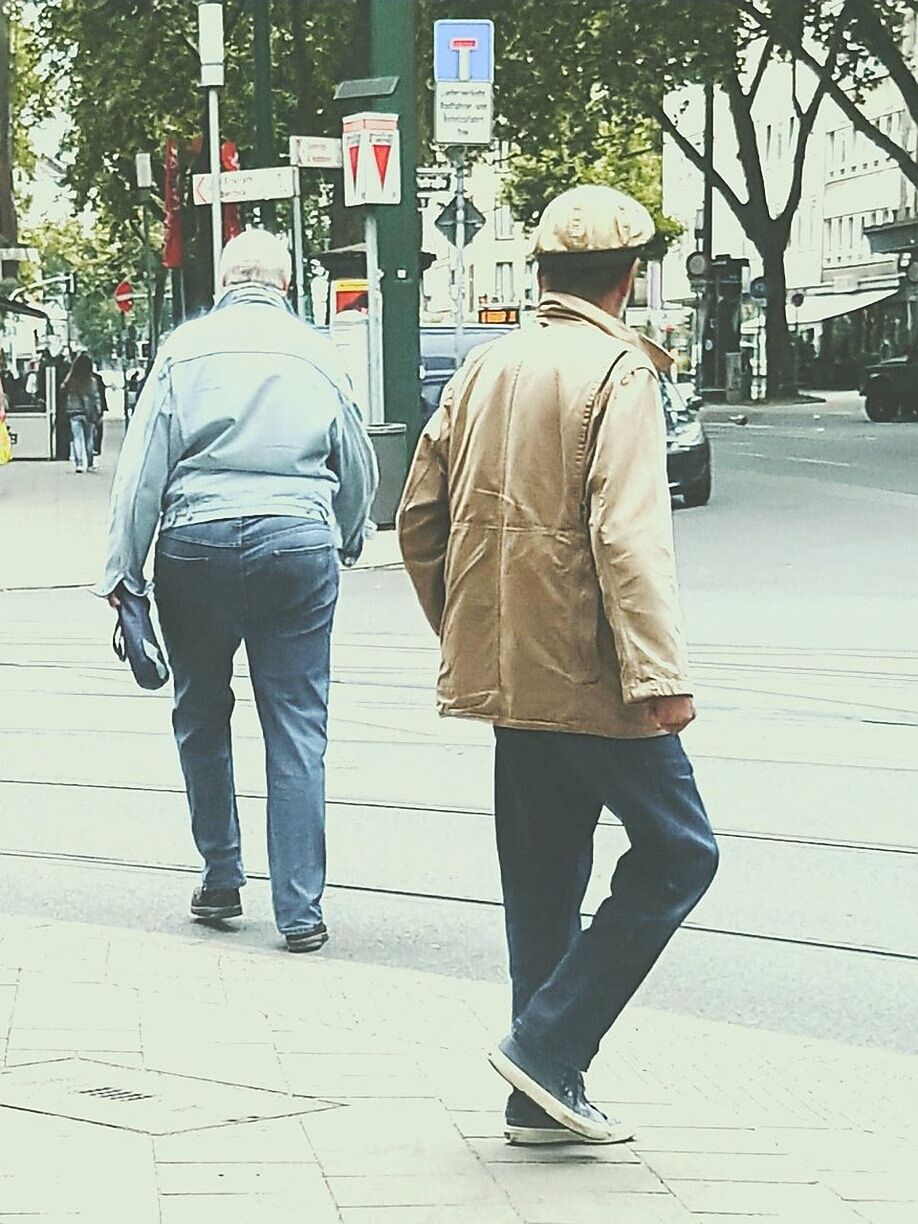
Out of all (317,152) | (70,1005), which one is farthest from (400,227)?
(70,1005)

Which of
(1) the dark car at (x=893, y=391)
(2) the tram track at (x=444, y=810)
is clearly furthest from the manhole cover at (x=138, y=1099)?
(1) the dark car at (x=893, y=391)

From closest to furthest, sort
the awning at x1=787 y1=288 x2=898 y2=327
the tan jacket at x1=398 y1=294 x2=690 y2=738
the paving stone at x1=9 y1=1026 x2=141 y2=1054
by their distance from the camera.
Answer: the tan jacket at x1=398 y1=294 x2=690 y2=738 → the paving stone at x1=9 y1=1026 x2=141 y2=1054 → the awning at x1=787 y1=288 x2=898 y2=327

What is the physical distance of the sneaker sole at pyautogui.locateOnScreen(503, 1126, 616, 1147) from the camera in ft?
14.6

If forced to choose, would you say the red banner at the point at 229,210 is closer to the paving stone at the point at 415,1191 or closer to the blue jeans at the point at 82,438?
the blue jeans at the point at 82,438

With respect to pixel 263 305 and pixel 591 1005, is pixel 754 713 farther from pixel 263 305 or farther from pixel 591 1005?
pixel 591 1005

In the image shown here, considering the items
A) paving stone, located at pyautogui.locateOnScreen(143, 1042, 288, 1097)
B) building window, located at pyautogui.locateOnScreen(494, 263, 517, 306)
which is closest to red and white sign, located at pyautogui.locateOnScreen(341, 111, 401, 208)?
paving stone, located at pyautogui.locateOnScreen(143, 1042, 288, 1097)

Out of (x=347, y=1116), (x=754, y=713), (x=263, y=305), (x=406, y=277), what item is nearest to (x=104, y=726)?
(x=754, y=713)

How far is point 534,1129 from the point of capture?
4.45 m

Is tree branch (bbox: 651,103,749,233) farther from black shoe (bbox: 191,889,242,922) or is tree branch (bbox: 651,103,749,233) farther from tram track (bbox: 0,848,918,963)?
black shoe (bbox: 191,889,242,922)

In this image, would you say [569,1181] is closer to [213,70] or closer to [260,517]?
[260,517]

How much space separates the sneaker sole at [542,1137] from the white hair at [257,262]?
2731 millimetres

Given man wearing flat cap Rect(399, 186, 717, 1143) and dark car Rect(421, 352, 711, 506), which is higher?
man wearing flat cap Rect(399, 186, 717, 1143)

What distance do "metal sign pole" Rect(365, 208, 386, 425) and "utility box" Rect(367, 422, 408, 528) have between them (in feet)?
0.92

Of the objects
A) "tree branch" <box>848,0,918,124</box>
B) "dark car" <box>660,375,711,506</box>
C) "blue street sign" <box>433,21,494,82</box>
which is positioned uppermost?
"tree branch" <box>848,0,918,124</box>
